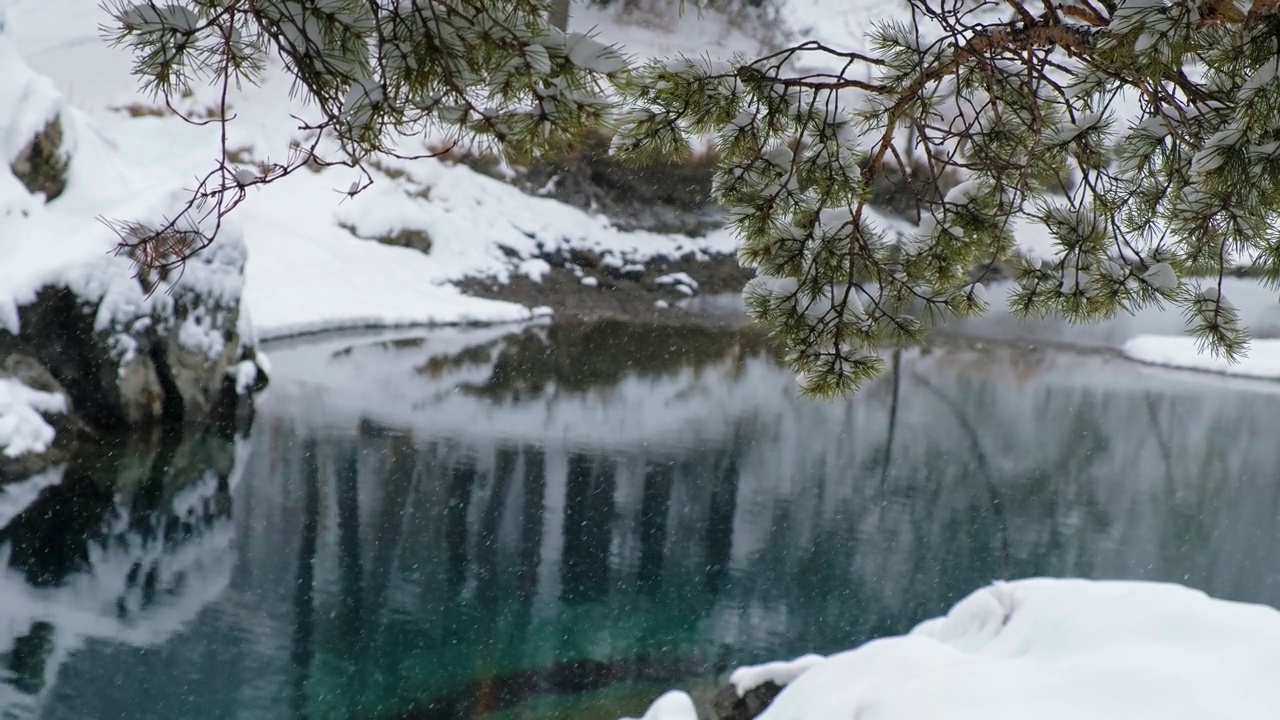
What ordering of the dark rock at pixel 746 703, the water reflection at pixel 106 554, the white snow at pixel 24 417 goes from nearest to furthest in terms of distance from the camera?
the dark rock at pixel 746 703 < the water reflection at pixel 106 554 < the white snow at pixel 24 417

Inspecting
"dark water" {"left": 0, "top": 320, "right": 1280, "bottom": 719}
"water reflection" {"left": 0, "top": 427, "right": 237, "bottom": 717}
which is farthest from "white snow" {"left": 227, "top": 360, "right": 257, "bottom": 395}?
"water reflection" {"left": 0, "top": 427, "right": 237, "bottom": 717}

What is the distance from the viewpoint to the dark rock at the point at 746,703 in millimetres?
4668

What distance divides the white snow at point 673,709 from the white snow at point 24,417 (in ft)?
19.7

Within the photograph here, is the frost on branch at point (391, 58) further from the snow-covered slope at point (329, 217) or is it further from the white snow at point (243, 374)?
the snow-covered slope at point (329, 217)

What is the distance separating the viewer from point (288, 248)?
16.4 meters

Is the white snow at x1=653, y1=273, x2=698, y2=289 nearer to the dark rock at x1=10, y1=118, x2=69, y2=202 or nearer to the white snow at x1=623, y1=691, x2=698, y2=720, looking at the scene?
the dark rock at x1=10, y1=118, x2=69, y2=202

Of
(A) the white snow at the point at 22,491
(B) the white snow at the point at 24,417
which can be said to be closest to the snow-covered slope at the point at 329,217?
(B) the white snow at the point at 24,417

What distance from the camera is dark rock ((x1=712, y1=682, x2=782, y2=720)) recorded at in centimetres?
467

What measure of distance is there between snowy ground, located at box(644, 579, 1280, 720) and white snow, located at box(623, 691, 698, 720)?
0.42m

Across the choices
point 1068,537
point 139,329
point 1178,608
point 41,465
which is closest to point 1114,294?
point 1178,608

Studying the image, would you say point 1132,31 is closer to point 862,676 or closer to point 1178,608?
point 1178,608

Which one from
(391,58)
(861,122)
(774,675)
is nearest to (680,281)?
(774,675)

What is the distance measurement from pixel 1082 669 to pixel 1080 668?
16mm

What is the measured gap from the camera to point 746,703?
470 cm
